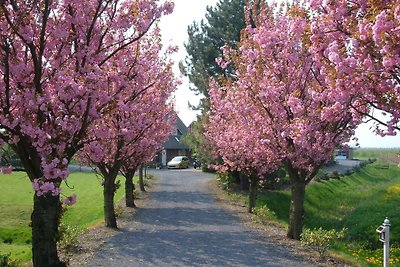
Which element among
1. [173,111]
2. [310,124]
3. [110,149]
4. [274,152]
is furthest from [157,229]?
[173,111]

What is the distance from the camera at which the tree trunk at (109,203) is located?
51.1 feet

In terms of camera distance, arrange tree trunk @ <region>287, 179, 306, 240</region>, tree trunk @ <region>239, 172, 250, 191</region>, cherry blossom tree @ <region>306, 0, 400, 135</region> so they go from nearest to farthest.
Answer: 1. cherry blossom tree @ <region>306, 0, 400, 135</region>
2. tree trunk @ <region>287, 179, 306, 240</region>
3. tree trunk @ <region>239, 172, 250, 191</region>

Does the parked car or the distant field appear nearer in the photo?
the parked car

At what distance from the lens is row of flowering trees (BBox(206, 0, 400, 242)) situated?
19.6 feet

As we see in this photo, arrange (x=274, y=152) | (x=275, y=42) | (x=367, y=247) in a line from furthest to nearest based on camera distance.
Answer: (x=367, y=247)
(x=274, y=152)
(x=275, y=42)

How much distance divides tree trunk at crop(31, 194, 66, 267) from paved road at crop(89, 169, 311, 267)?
176cm

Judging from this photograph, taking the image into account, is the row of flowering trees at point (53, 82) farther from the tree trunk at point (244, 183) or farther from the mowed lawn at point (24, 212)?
the tree trunk at point (244, 183)

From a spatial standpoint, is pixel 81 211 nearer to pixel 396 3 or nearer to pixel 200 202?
pixel 200 202

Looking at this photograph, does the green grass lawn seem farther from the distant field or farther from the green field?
the distant field

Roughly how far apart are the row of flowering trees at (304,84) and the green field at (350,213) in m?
2.94

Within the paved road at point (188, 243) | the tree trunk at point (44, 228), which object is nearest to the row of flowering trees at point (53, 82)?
the tree trunk at point (44, 228)

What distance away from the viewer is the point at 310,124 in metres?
10.4

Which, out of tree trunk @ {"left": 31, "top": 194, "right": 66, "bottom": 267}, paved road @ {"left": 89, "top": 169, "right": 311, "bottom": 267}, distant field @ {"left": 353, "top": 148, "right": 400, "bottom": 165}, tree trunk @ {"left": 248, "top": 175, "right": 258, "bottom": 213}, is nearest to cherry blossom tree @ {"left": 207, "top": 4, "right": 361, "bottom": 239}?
paved road @ {"left": 89, "top": 169, "right": 311, "bottom": 267}

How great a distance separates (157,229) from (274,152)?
15.1 ft
